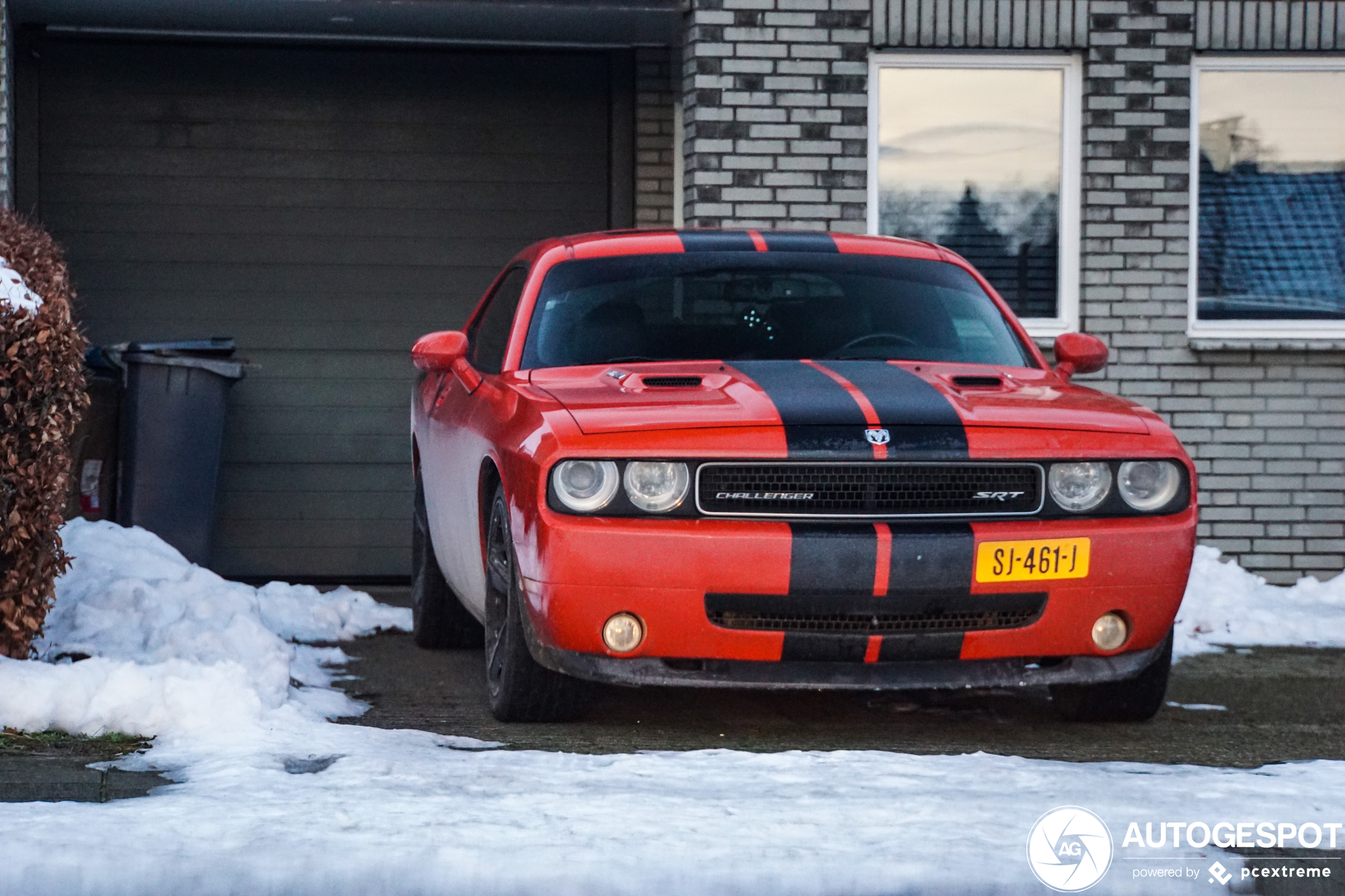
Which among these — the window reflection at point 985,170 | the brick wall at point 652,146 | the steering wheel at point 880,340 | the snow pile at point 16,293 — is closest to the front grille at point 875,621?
the steering wheel at point 880,340

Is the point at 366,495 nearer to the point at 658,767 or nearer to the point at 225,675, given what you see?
the point at 225,675

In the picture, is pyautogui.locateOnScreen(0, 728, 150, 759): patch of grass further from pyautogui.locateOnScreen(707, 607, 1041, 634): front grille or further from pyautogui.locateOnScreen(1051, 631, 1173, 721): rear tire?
pyautogui.locateOnScreen(1051, 631, 1173, 721): rear tire

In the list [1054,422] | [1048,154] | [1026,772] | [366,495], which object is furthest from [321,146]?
[1026,772]

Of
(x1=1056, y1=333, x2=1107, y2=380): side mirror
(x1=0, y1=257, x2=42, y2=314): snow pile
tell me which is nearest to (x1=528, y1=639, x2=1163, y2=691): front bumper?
(x1=1056, y1=333, x2=1107, y2=380): side mirror

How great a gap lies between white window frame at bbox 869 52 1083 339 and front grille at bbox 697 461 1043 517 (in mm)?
4388

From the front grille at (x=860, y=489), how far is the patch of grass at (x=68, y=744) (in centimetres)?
161

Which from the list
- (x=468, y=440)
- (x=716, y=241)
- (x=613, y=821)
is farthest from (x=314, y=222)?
(x=613, y=821)

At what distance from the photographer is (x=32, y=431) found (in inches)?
203

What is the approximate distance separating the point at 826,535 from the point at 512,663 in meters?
1.03

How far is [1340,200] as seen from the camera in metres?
9.41

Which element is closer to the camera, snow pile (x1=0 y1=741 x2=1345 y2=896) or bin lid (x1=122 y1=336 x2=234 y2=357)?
snow pile (x1=0 y1=741 x2=1345 y2=896)

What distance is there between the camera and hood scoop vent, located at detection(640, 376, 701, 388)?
5.24 meters

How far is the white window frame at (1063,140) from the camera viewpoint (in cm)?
915

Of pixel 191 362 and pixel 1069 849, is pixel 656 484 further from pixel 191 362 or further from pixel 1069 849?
pixel 191 362
